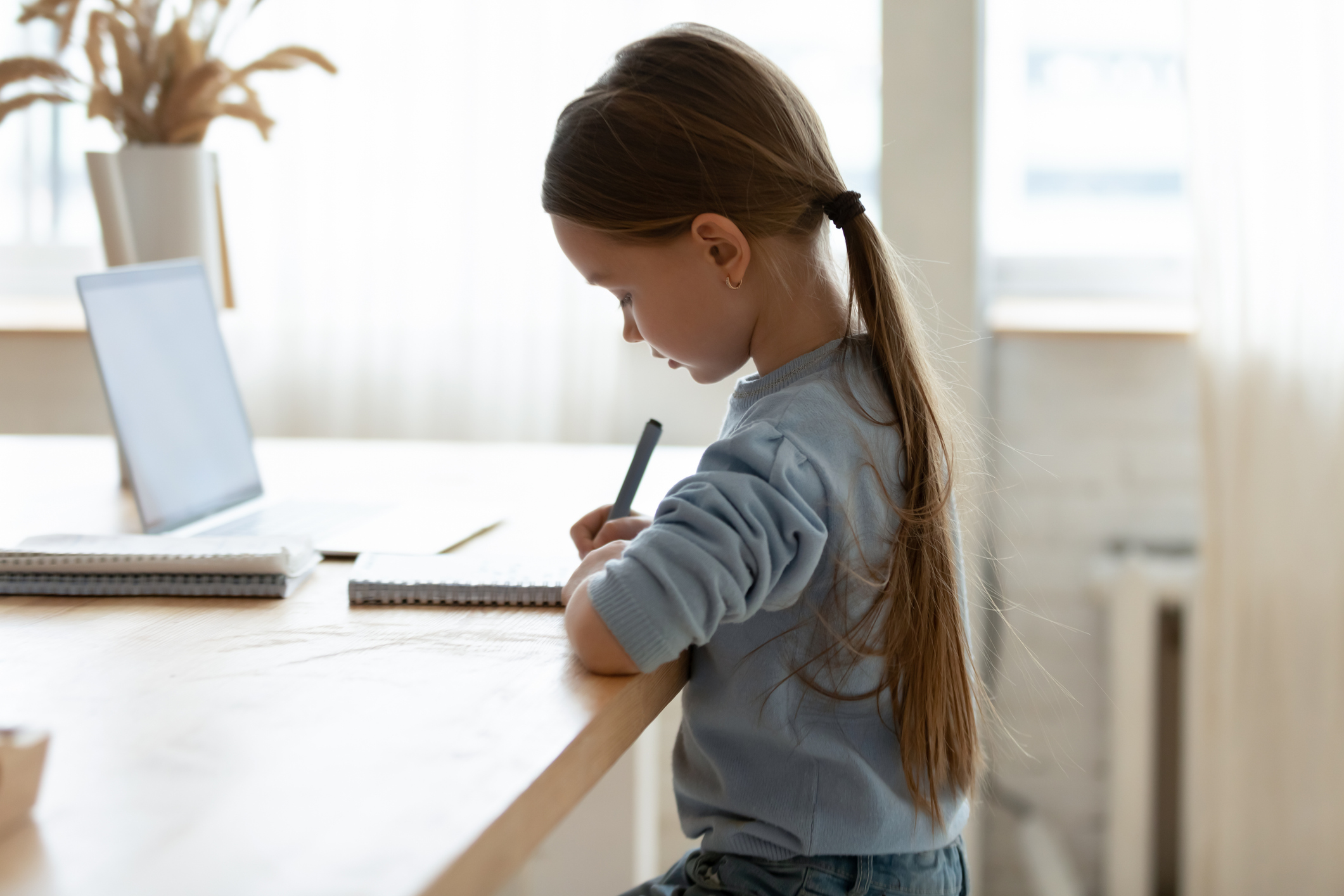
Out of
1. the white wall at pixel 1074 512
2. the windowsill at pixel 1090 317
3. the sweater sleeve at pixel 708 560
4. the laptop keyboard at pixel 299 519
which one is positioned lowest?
the white wall at pixel 1074 512

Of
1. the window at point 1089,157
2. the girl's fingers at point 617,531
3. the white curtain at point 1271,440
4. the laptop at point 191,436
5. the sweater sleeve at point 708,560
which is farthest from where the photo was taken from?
the window at point 1089,157

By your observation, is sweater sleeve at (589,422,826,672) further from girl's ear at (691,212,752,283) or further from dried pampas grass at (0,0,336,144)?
dried pampas grass at (0,0,336,144)

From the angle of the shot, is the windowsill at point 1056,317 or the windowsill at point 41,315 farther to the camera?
the windowsill at point 41,315

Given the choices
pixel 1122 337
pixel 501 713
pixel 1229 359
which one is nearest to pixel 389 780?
pixel 501 713

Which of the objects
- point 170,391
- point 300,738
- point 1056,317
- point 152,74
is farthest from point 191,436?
point 1056,317

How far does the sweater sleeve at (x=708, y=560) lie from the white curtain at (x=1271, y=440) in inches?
46.9

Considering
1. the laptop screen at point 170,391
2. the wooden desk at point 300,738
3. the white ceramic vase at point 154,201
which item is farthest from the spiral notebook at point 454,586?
the white ceramic vase at point 154,201

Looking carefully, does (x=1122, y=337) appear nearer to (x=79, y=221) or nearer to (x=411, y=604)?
(x=411, y=604)

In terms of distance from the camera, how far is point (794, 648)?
75 centimetres

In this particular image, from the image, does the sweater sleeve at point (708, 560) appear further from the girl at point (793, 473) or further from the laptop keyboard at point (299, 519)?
the laptop keyboard at point (299, 519)

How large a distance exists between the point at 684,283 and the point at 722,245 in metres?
0.04

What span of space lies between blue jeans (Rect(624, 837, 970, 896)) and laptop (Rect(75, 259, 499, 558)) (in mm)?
360

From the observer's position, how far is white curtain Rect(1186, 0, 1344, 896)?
61.8 inches

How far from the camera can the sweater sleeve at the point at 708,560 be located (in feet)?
2.12
